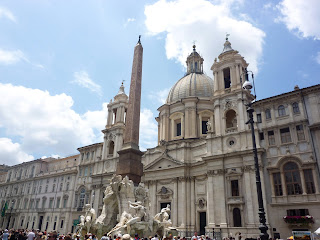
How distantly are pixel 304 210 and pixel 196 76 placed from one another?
28948 millimetres

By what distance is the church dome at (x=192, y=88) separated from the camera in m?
44.5

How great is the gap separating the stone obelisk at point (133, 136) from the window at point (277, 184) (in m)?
15.8

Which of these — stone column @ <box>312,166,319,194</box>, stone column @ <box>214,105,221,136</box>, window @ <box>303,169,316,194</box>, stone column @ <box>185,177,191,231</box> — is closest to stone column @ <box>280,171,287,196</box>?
window @ <box>303,169,316,194</box>

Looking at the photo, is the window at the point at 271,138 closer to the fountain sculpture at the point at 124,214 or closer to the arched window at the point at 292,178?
the arched window at the point at 292,178

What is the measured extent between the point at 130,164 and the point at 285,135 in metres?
18.4

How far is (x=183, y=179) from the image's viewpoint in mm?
34562

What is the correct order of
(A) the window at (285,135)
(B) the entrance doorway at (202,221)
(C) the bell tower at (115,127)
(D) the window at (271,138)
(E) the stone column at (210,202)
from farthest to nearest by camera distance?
(C) the bell tower at (115,127)
(B) the entrance doorway at (202,221)
(E) the stone column at (210,202)
(D) the window at (271,138)
(A) the window at (285,135)

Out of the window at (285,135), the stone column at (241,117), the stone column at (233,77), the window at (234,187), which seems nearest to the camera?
the window at (285,135)

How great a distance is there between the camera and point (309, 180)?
82.6 ft

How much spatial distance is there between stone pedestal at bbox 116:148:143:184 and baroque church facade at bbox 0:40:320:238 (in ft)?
30.8

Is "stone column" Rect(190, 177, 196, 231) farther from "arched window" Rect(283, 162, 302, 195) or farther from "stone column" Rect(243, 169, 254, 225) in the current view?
"arched window" Rect(283, 162, 302, 195)

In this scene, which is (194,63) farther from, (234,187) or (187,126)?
(234,187)

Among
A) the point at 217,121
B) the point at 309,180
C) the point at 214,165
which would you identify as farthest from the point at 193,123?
the point at 309,180

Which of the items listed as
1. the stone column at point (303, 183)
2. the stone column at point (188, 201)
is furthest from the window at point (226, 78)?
the stone column at point (303, 183)
